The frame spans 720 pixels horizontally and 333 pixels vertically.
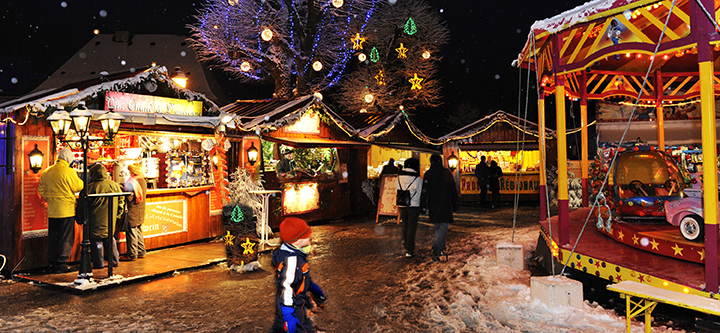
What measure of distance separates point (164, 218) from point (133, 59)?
22993mm

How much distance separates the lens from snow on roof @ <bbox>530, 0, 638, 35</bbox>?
5.39 metres

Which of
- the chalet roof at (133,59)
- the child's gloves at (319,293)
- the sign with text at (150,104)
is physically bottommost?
the child's gloves at (319,293)

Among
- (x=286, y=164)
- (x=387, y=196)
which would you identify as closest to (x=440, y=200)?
(x=387, y=196)

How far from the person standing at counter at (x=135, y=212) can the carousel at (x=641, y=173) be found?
22.0 ft

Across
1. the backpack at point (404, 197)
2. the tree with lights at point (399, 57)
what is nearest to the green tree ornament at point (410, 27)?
the tree with lights at point (399, 57)

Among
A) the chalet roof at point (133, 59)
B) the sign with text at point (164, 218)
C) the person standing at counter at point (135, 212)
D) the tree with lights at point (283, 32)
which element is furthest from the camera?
the chalet roof at point (133, 59)

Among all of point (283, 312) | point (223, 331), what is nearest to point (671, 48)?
point (283, 312)

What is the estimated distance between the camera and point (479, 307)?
5398 millimetres

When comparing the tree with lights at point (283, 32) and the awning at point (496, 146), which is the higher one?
the tree with lights at point (283, 32)

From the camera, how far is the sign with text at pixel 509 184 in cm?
1997

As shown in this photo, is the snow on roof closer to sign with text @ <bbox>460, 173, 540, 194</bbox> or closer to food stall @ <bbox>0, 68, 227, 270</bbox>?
food stall @ <bbox>0, 68, 227, 270</bbox>

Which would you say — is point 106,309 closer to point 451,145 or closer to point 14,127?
point 14,127

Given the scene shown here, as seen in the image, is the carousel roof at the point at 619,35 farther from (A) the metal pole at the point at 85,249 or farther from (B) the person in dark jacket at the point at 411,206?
(A) the metal pole at the point at 85,249

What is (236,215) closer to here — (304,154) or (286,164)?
(286,164)
